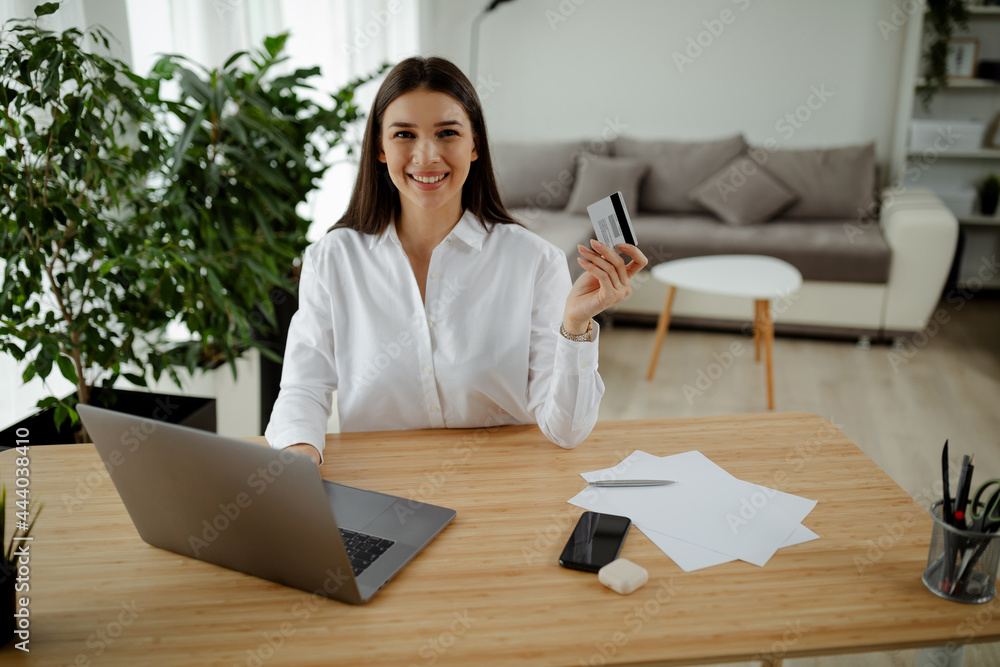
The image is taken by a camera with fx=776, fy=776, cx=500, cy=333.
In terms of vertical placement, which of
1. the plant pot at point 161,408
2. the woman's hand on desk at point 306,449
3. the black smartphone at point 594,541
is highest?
the woman's hand on desk at point 306,449

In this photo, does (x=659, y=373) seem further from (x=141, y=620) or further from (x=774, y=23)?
(x=141, y=620)

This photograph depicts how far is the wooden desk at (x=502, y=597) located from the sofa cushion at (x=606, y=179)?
3.41 m

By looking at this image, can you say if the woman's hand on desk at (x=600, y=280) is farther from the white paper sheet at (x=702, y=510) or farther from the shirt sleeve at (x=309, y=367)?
the shirt sleeve at (x=309, y=367)

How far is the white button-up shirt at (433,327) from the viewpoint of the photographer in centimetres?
146

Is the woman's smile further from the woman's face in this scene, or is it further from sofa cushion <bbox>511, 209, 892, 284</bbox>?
sofa cushion <bbox>511, 209, 892, 284</bbox>

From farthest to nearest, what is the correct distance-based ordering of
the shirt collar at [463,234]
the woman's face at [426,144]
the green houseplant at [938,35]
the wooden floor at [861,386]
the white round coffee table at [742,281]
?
the green houseplant at [938,35]
the white round coffee table at [742,281]
the wooden floor at [861,386]
the shirt collar at [463,234]
the woman's face at [426,144]

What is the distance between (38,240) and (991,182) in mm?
4628

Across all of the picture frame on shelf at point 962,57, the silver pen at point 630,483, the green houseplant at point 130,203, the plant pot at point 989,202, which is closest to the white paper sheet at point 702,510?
the silver pen at point 630,483

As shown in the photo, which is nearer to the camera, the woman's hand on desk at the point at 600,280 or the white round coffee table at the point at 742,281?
the woman's hand on desk at the point at 600,280

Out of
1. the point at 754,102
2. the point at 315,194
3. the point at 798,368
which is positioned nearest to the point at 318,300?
the point at 315,194

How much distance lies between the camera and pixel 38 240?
148 cm

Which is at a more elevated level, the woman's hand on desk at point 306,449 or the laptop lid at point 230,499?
the laptop lid at point 230,499

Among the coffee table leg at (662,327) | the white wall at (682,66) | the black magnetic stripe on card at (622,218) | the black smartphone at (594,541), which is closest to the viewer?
the black smartphone at (594,541)

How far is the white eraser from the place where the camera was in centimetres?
89
